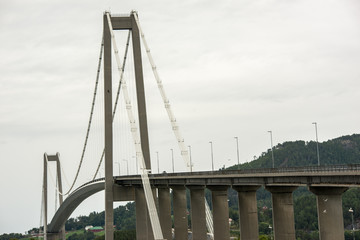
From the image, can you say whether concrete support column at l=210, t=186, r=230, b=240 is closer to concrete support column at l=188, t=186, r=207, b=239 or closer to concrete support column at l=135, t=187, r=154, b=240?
concrete support column at l=188, t=186, r=207, b=239

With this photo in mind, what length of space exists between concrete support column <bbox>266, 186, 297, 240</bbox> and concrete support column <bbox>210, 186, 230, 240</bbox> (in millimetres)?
13376

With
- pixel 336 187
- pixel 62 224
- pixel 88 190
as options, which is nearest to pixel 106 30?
pixel 88 190

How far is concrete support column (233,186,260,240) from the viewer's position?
5891 cm

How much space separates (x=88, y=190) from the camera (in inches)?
4316

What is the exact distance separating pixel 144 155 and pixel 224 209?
14.3 meters

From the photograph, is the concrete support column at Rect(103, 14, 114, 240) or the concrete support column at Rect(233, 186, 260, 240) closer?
the concrete support column at Rect(233, 186, 260, 240)

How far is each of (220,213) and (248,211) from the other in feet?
22.2

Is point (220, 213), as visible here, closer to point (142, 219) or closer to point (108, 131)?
point (142, 219)

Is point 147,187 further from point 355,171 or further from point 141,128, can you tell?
point 355,171

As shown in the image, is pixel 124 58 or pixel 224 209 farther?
pixel 124 58

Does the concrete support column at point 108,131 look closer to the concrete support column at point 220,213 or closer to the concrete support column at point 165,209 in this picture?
the concrete support column at point 165,209

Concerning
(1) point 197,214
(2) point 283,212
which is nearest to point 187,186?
(1) point 197,214

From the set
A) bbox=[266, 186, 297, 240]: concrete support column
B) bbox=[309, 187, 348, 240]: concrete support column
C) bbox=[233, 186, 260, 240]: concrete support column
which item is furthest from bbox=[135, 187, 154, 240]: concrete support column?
bbox=[309, 187, 348, 240]: concrete support column

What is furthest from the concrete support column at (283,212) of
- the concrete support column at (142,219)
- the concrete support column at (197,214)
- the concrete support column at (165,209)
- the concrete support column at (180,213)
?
the concrete support column at (165,209)
